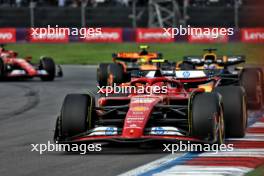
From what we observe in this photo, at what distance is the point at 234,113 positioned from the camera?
1381cm

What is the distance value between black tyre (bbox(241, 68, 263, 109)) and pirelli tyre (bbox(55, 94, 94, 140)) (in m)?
6.69

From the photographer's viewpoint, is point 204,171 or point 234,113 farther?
point 234,113

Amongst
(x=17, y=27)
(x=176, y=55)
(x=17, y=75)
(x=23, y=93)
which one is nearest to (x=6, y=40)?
(x=17, y=27)

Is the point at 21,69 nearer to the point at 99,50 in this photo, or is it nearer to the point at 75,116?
the point at 99,50

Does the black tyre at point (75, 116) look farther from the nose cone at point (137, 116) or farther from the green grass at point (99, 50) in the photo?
the green grass at point (99, 50)

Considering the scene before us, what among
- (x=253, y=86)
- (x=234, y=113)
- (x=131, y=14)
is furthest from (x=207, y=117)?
(x=131, y=14)

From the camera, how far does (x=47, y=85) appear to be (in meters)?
26.8

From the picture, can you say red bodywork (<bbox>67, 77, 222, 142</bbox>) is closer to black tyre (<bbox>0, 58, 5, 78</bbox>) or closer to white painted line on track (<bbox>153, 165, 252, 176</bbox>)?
white painted line on track (<bbox>153, 165, 252, 176</bbox>)

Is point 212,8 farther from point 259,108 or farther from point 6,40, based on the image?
point 259,108

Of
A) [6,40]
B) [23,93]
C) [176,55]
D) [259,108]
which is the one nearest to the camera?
[259,108]

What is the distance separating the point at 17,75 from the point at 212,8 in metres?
17.7

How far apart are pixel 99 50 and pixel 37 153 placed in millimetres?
31347

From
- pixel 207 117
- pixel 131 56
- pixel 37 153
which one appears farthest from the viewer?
pixel 131 56

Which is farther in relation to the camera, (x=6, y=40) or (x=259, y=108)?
(x=6, y=40)
